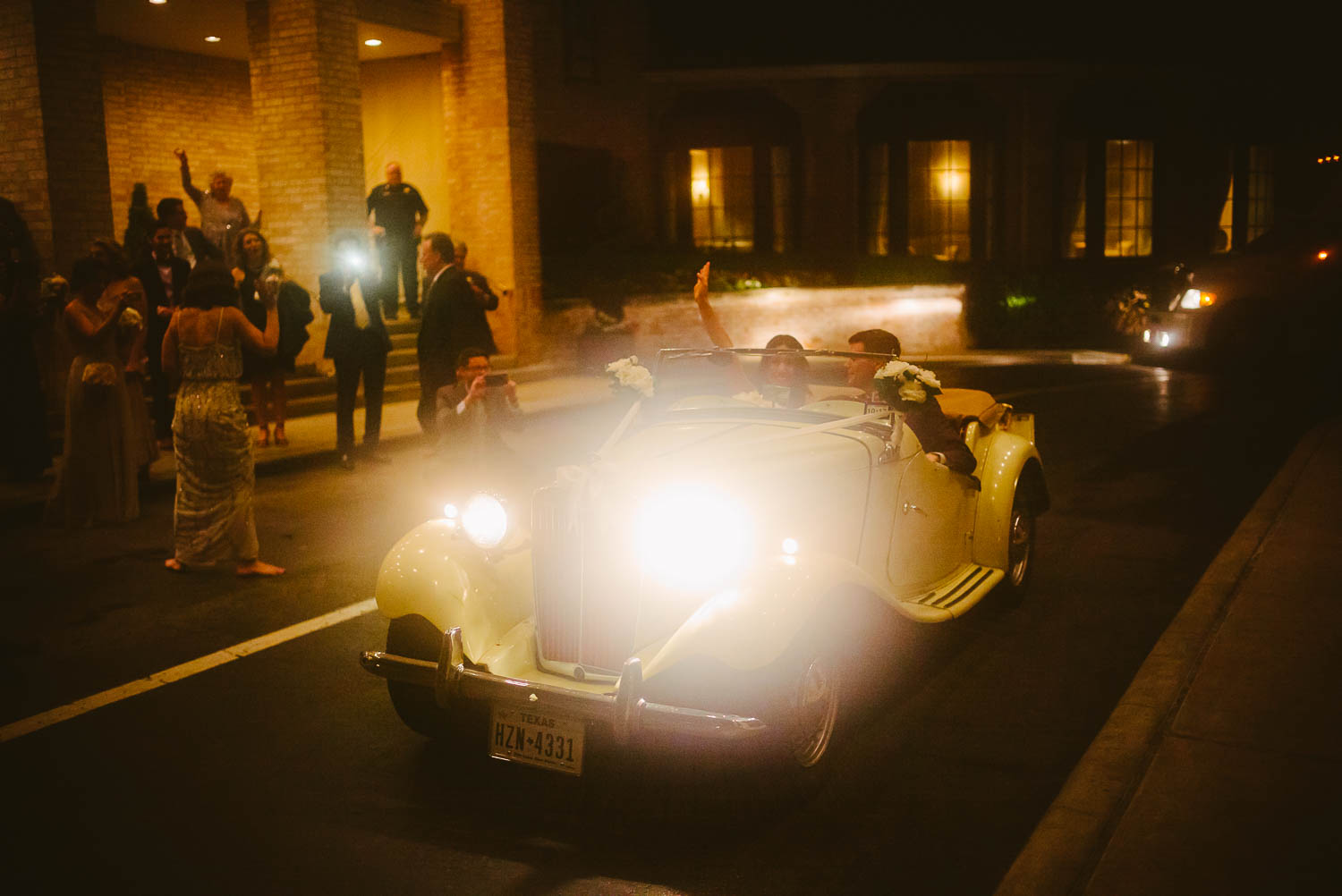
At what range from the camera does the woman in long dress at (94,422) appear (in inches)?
344

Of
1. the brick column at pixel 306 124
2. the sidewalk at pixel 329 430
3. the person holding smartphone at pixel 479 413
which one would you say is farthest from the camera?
the brick column at pixel 306 124

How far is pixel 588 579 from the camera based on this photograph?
14.3 ft

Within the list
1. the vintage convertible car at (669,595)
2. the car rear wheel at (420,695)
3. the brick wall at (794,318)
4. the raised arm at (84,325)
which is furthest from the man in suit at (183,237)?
the car rear wheel at (420,695)

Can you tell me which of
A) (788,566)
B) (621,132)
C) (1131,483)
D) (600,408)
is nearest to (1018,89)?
(621,132)

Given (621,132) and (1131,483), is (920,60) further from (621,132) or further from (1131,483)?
(1131,483)

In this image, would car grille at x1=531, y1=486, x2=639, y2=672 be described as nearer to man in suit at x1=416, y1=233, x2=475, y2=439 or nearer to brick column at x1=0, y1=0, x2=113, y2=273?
man in suit at x1=416, y1=233, x2=475, y2=439

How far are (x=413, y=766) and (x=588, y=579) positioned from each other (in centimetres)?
107

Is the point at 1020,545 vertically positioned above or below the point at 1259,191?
below

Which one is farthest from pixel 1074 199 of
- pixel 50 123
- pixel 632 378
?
pixel 632 378

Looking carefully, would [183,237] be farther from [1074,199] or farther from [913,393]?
[1074,199]

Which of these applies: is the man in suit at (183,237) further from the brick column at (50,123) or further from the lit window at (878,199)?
the lit window at (878,199)

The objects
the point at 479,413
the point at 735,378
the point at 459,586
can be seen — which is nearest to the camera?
the point at 459,586

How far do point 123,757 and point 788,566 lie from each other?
274cm

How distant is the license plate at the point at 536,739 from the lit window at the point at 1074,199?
26.6m
